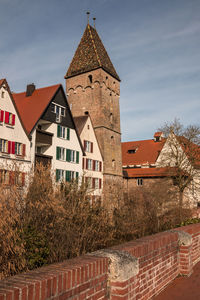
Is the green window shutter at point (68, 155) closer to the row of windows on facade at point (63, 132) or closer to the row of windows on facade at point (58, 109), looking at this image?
the row of windows on facade at point (63, 132)

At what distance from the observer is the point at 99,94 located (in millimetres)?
39188

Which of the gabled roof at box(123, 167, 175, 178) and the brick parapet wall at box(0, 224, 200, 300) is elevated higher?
the gabled roof at box(123, 167, 175, 178)

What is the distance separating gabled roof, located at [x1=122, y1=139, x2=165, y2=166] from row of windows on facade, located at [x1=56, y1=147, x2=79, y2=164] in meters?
18.9

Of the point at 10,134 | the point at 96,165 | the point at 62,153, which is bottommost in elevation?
the point at 96,165

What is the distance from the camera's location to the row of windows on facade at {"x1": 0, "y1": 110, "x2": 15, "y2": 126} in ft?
72.6

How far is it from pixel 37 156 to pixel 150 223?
47.6 feet

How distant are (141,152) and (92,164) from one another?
653 inches

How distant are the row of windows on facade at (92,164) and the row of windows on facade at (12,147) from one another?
10071mm

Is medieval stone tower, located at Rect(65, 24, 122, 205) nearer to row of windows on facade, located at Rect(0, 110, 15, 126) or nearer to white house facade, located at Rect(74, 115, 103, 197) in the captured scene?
white house facade, located at Rect(74, 115, 103, 197)

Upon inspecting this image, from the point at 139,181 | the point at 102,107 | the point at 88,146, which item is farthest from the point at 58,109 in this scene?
the point at 139,181

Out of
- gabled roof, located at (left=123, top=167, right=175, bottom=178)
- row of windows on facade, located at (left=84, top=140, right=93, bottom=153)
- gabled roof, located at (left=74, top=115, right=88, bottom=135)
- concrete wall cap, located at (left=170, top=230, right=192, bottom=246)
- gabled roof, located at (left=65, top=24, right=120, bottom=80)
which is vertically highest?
gabled roof, located at (left=65, top=24, right=120, bottom=80)

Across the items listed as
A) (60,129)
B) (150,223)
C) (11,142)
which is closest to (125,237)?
(150,223)

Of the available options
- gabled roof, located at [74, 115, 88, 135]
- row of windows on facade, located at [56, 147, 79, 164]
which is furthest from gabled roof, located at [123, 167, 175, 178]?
row of windows on facade, located at [56, 147, 79, 164]

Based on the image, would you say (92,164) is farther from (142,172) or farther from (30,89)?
(142,172)
